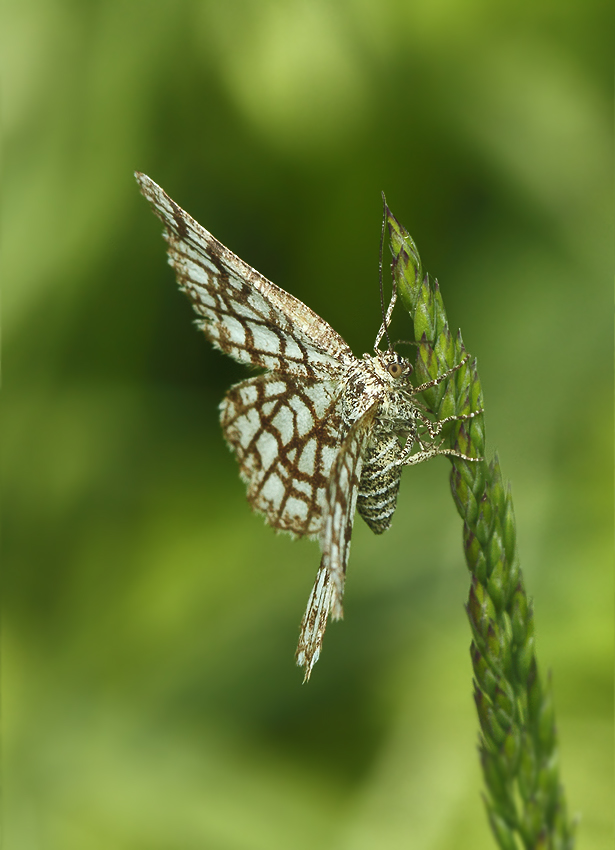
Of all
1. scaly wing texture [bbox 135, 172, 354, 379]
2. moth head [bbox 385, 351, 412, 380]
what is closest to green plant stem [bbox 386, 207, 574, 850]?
moth head [bbox 385, 351, 412, 380]

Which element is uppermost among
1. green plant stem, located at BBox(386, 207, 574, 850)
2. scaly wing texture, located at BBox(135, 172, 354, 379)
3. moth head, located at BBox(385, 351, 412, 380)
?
scaly wing texture, located at BBox(135, 172, 354, 379)

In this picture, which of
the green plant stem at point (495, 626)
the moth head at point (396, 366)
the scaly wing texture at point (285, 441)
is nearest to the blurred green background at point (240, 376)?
the scaly wing texture at point (285, 441)

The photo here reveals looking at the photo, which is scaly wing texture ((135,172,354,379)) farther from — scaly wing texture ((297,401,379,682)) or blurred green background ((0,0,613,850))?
blurred green background ((0,0,613,850))

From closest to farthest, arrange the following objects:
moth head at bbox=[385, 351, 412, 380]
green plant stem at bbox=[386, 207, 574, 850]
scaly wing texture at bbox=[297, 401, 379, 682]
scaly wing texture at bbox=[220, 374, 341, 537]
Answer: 1. green plant stem at bbox=[386, 207, 574, 850]
2. scaly wing texture at bbox=[297, 401, 379, 682]
3. moth head at bbox=[385, 351, 412, 380]
4. scaly wing texture at bbox=[220, 374, 341, 537]

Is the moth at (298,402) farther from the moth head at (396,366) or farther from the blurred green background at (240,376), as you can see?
the blurred green background at (240,376)

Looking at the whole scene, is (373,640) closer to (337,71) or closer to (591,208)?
(591,208)

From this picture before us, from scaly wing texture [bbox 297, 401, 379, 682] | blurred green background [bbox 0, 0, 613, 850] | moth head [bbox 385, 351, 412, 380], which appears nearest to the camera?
scaly wing texture [bbox 297, 401, 379, 682]
